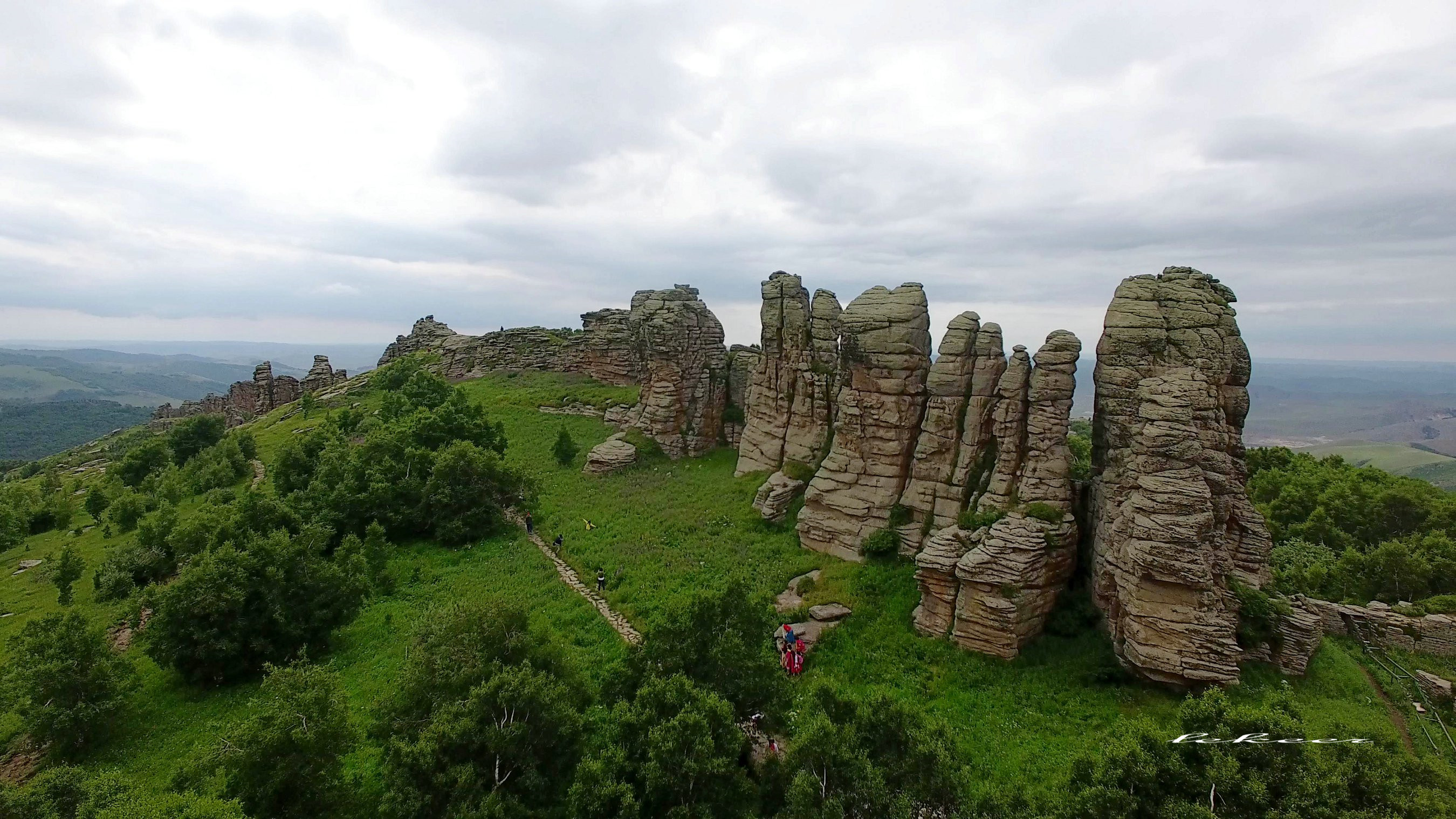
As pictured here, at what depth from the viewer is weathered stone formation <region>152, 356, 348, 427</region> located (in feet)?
334

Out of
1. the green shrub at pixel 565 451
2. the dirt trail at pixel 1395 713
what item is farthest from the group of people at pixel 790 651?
the green shrub at pixel 565 451

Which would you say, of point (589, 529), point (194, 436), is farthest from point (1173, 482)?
point (194, 436)

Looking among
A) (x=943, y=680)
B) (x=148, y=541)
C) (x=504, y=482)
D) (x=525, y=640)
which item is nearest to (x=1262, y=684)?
(x=943, y=680)

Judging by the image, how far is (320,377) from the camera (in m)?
105

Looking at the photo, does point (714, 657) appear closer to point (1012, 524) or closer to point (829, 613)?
point (829, 613)

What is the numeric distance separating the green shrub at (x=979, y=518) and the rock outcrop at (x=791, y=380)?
14.0m

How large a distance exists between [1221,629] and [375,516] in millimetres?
43233

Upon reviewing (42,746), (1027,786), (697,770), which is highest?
(697,770)

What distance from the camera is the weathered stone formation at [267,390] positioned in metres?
102

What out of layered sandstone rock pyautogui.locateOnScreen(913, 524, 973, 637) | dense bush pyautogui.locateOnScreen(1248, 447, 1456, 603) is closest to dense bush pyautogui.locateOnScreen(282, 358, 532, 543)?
layered sandstone rock pyautogui.locateOnScreen(913, 524, 973, 637)

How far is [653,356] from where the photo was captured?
181 feet

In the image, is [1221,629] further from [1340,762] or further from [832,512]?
[832,512]

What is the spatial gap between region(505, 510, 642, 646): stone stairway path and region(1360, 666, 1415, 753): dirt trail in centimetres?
2671

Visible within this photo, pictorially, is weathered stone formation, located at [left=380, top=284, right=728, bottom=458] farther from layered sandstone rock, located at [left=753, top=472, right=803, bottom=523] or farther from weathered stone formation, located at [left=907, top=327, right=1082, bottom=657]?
weathered stone formation, located at [left=907, top=327, right=1082, bottom=657]
